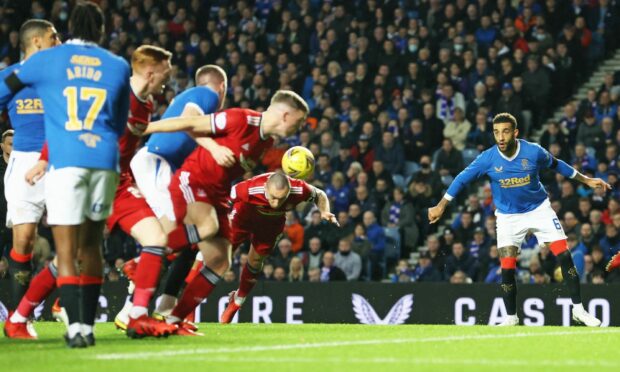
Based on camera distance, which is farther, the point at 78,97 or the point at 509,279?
the point at 509,279

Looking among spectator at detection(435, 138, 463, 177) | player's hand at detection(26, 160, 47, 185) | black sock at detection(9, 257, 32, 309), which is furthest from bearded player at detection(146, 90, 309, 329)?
spectator at detection(435, 138, 463, 177)

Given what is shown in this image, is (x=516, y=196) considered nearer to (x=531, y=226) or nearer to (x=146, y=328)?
(x=531, y=226)

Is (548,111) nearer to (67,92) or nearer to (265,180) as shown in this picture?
(265,180)

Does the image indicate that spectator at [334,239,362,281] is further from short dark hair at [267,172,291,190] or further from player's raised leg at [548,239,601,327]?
short dark hair at [267,172,291,190]

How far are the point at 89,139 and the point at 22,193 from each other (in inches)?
82.0

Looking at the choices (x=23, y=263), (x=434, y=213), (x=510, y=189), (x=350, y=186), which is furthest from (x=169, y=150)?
(x=350, y=186)

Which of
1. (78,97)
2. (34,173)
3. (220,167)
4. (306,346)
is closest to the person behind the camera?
(78,97)

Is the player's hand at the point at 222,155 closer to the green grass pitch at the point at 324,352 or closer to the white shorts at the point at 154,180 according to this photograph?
the white shorts at the point at 154,180

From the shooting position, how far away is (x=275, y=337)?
9648mm

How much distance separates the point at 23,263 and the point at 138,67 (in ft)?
6.89

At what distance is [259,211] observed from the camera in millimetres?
12672

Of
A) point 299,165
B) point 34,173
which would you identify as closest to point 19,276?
point 34,173

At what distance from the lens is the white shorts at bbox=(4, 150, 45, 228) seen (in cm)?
950

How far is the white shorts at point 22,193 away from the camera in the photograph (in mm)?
9500
